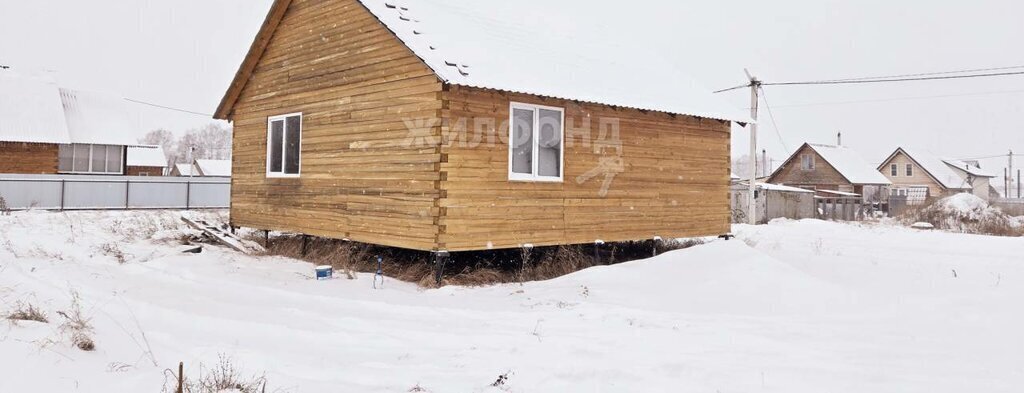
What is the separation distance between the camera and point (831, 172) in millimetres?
49750

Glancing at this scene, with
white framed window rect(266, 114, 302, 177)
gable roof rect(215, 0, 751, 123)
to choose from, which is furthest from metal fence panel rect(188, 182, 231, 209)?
white framed window rect(266, 114, 302, 177)

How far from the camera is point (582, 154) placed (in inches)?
473

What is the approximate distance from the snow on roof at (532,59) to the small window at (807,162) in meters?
39.3

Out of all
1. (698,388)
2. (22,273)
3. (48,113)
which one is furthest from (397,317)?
(48,113)

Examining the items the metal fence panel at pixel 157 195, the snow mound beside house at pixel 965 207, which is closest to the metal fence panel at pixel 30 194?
the metal fence panel at pixel 157 195

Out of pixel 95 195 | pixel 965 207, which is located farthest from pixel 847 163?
pixel 95 195

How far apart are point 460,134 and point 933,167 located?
196 ft

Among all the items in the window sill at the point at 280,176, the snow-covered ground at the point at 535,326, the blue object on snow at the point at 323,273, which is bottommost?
the snow-covered ground at the point at 535,326

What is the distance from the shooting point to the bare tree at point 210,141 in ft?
434

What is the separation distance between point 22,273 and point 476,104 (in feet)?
21.5

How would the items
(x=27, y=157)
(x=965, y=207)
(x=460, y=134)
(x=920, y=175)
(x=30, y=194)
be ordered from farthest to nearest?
1. (x=920, y=175)
2. (x=965, y=207)
3. (x=27, y=157)
4. (x=30, y=194)
5. (x=460, y=134)

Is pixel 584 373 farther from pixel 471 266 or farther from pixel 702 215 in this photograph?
pixel 702 215

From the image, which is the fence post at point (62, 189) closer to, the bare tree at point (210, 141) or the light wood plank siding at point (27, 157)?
the light wood plank siding at point (27, 157)

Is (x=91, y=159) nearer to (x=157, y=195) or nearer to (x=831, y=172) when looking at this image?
(x=157, y=195)
